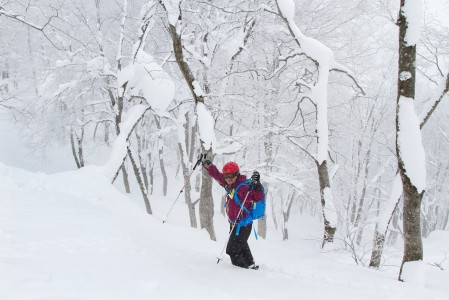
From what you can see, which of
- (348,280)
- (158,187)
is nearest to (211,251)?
(348,280)

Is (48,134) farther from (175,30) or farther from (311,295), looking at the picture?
(311,295)

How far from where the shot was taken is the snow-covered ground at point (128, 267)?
3.29 metres

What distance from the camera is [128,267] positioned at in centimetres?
417

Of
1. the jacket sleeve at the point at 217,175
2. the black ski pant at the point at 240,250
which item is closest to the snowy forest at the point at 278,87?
the jacket sleeve at the point at 217,175

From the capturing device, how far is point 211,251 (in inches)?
262

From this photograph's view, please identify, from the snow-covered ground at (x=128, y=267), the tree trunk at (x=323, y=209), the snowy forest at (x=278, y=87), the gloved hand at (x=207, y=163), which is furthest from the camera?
the tree trunk at (x=323, y=209)

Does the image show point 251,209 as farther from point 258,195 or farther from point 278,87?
point 278,87

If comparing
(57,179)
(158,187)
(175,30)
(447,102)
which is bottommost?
(158,187)

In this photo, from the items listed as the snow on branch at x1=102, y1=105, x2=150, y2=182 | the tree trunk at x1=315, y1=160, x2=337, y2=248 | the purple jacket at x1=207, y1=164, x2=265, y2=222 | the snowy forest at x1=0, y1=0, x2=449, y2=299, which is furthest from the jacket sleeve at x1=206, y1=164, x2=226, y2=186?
the snow on branch at x1=102, y1=105, x2=150, y2=182

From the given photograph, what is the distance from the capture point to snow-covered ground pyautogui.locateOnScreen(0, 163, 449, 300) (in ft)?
10.8

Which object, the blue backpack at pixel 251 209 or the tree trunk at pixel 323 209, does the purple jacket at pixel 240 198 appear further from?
the tree trunk at pixel 323 209

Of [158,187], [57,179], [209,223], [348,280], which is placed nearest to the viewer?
[348,280]

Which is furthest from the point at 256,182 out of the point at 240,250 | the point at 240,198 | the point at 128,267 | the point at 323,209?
the point at 323,209

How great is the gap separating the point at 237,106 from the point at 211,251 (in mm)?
8148
